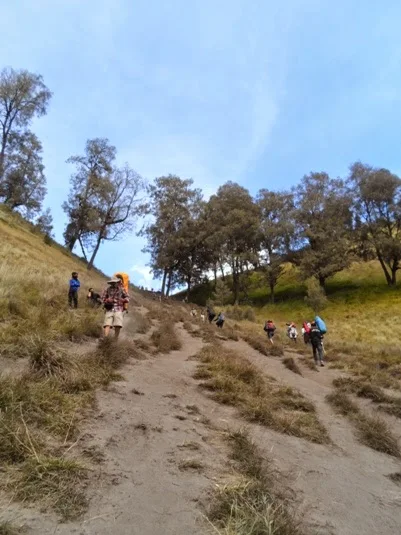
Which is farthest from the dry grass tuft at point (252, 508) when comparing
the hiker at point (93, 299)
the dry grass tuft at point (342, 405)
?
the hiker at point (93, 299)

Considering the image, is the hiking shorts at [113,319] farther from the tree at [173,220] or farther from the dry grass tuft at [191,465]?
the tree at [173,220]

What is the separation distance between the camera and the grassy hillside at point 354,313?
17250 millimetres

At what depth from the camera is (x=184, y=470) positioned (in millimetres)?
4109

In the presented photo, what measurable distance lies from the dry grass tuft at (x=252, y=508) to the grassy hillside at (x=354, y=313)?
Answer: 31.4 ft

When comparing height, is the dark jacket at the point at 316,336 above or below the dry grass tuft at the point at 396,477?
above

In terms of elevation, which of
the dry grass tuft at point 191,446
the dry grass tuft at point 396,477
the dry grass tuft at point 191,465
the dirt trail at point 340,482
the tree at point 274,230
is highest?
the tree at point 274,230

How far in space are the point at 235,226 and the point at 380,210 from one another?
1741cm

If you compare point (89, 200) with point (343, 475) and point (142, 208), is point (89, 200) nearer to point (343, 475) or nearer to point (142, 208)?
point (142, 208)

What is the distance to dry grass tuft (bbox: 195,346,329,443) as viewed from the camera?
6262 mm

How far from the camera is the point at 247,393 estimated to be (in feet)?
24.5

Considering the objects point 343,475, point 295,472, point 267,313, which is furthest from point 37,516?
point 267,313

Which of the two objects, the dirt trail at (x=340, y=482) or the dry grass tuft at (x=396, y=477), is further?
the dry grass tuft at (x=396, y=477)

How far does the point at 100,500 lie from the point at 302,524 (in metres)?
1.76

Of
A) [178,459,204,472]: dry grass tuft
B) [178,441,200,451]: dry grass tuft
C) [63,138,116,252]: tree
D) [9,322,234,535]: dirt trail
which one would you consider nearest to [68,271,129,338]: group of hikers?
[9,322,234,535]: dirt trail
